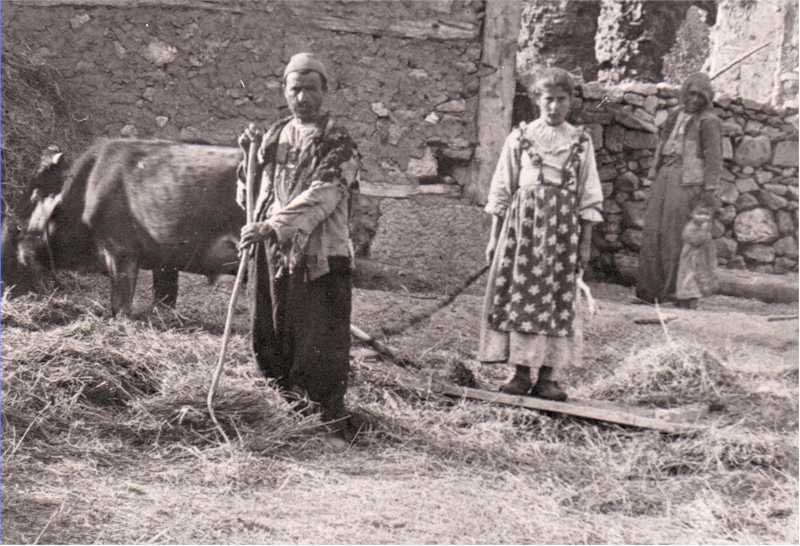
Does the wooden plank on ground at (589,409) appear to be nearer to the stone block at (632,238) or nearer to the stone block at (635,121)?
the stone block at (632,238)

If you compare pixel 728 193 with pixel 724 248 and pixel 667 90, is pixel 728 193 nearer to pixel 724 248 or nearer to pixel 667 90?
pixel 724 248

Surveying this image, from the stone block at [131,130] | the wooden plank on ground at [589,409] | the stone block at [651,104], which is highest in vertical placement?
the stone block at [651,104]

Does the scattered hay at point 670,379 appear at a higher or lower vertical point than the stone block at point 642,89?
lower

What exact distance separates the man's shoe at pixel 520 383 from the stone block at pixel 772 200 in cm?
618

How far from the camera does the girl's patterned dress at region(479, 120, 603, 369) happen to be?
15.0 feet

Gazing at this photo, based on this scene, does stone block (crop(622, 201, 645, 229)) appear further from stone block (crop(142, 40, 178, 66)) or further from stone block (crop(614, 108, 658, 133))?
stone block (crop(142, 40, 178, 66))

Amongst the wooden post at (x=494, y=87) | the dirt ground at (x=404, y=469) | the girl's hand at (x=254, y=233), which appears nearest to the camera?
the dirt ground at (x=404, y=469)

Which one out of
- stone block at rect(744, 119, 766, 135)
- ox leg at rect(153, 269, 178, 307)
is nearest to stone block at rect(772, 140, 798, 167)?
stone block at rect(744, 119, 766, 135)

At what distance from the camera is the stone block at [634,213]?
968cm

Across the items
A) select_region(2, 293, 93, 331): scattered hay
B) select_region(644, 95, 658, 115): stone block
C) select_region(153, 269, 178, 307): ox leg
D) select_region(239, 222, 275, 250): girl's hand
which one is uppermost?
select_region(644, 95, 658, 115): stone block

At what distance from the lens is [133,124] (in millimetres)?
7543

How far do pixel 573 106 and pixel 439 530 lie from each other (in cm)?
662

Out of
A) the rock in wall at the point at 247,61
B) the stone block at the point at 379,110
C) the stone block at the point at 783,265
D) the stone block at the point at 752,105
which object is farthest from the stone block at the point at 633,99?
the stone block at the point at 379,110

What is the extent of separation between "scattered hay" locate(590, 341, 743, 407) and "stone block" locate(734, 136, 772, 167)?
4.98 meters
